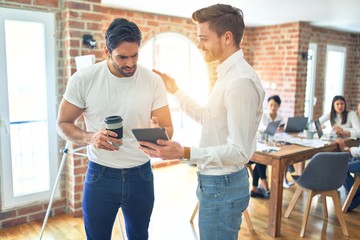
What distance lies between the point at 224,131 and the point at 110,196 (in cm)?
64

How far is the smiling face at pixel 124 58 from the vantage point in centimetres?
146

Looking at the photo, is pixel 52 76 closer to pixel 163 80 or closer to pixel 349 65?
pixel 163 80

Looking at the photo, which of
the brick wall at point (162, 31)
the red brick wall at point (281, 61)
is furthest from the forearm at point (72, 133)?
the red brick wall at point (281, 61)

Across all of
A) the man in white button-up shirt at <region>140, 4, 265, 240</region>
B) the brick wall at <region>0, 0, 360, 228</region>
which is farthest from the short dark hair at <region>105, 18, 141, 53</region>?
the brick wall at <region>0, 0, 360, 228</region>

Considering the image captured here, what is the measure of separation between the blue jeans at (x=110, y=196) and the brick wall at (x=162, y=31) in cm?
157

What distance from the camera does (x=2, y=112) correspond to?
109 inches

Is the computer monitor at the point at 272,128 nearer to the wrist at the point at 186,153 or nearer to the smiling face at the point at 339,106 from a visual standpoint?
the smiling face at the point at 339,106

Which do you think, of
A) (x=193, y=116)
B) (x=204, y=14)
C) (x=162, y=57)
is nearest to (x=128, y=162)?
(x=193, y=116)

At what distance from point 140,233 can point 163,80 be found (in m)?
0.80

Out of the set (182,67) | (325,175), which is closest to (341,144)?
(325,175)

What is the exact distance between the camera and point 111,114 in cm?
152

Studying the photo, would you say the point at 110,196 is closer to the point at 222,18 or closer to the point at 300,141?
the point at 222,18

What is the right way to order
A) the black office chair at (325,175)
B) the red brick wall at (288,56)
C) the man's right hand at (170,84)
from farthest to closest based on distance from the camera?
the red brick wall at (288,56) < the black office chair at (325,175) < the man's right hand at (170,84)

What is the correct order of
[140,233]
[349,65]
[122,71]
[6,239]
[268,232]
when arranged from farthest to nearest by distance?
[349,65] < [268,232] < [6,239] < [140,233] < [122,71]
